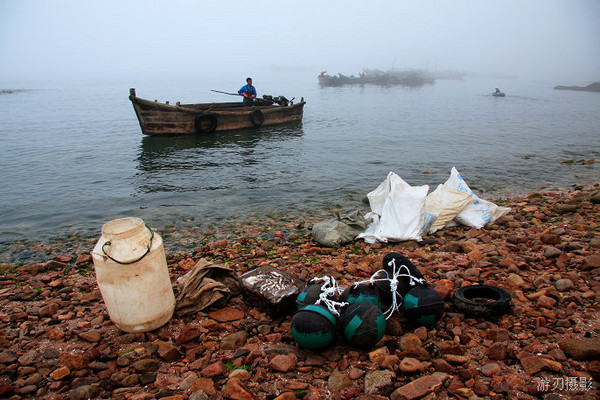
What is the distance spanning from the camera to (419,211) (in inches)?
A: 253

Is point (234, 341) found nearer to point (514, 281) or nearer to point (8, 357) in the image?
point (8, 357)

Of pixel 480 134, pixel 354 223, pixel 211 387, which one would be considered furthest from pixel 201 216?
pixel 480 134

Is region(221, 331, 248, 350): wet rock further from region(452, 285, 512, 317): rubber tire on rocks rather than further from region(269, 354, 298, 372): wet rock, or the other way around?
region(452, 285, 512, 317): rubber tire on rocks

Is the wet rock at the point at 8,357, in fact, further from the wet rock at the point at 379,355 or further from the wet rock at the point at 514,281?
the wet rock at the point at 514,281

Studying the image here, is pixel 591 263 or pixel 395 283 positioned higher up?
pixel 395 283

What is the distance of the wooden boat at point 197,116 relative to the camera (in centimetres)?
1709

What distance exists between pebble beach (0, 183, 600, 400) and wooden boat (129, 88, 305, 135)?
13.0 meters

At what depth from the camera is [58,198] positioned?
10.4m

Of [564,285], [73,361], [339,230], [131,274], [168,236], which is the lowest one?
[168,236]

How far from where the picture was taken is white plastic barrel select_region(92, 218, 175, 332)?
345cm

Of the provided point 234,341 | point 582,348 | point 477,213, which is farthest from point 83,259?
point 477,213

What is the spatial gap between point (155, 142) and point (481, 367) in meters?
17.0

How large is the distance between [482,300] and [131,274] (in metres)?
3.56

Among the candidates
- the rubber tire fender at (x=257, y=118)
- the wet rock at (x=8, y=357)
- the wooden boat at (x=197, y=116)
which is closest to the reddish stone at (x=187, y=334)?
the wet rock at (x=8, y=357)
